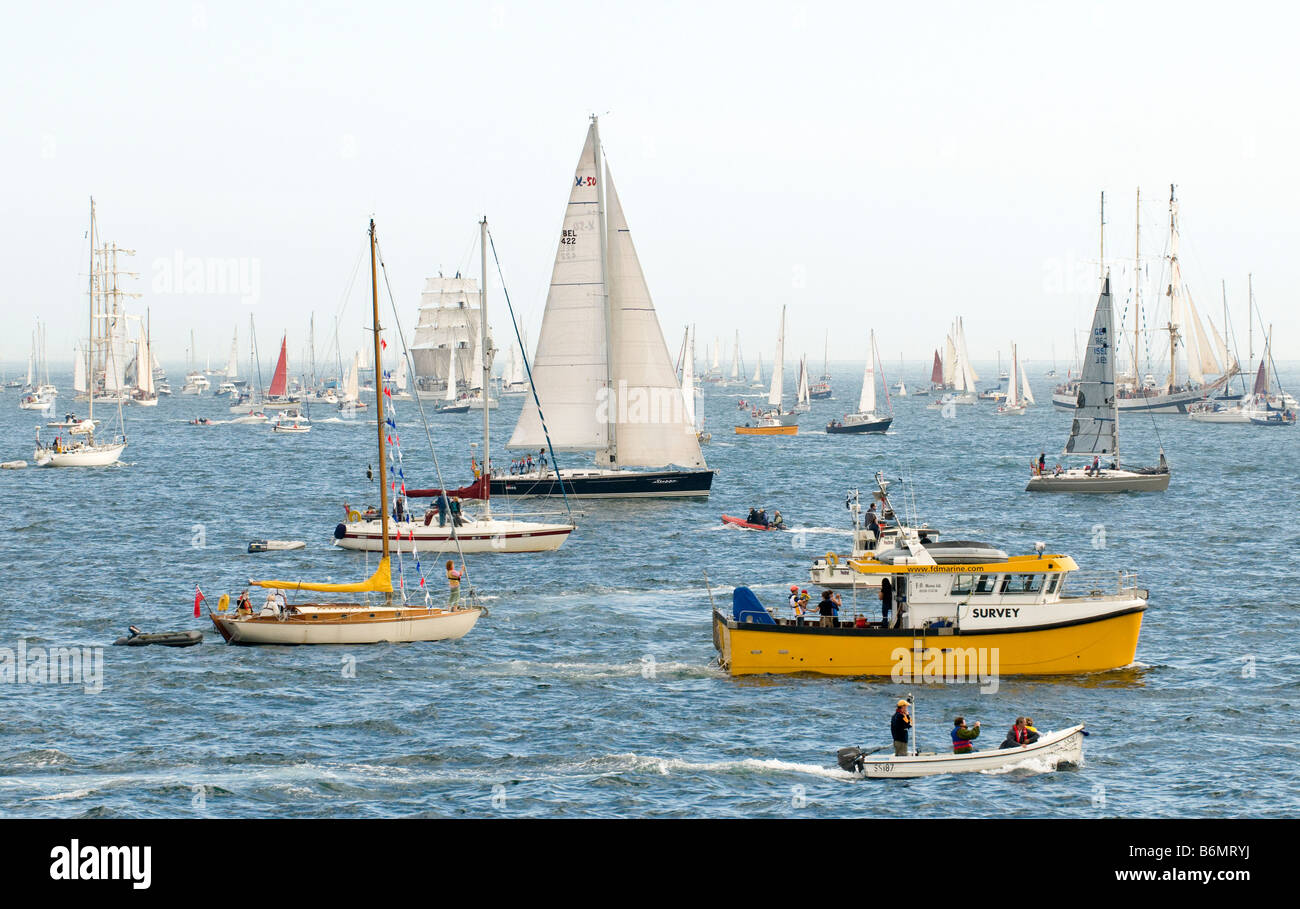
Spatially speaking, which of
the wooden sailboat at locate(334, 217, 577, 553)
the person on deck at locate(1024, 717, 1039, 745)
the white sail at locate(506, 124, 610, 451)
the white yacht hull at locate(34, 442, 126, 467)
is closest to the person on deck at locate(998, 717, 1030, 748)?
the person on deck at locate(1024, 717, 1039, 745)

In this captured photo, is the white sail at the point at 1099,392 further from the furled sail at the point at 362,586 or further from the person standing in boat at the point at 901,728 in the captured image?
the person standing in boat at the point at 901,728

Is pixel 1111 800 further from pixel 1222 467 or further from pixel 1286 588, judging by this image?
pixel 1222 467

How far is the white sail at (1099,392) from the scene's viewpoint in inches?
3812

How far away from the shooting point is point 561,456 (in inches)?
5295

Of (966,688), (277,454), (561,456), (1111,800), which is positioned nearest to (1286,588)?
(966,688)

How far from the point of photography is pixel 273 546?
71312 millimetres

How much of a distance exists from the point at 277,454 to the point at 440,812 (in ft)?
383

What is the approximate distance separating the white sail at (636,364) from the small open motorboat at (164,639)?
41737 mm

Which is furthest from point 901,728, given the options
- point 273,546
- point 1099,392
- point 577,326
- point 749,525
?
point 1099,392

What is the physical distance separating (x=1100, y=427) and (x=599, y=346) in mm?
37298

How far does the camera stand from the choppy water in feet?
102

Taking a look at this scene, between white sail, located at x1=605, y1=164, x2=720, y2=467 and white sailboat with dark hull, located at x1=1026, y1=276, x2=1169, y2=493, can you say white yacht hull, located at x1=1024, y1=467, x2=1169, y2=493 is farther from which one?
white sail, located at x1=605, y1=164, x2=720, y2=467

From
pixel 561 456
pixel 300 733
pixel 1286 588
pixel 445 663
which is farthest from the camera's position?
pixel 561 456

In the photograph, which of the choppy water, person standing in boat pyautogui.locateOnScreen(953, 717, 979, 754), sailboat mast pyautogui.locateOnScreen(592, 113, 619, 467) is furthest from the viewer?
sailboat mast pyautogui.locateOnScreen(592, 113, 619, 467)
